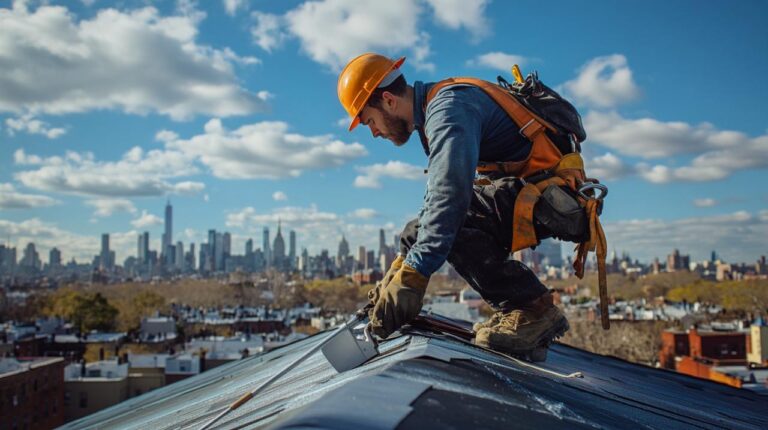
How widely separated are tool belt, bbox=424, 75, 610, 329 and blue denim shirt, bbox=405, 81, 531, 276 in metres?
0.13

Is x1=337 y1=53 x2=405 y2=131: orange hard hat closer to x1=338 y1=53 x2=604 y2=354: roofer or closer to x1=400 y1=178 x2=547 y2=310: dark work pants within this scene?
x1=338 y1=53 x2=604 y2=354: roofer

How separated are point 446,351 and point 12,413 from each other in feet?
97.5

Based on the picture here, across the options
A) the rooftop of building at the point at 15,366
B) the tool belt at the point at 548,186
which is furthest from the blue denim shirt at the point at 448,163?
the rooftop of building at the point at 15,366

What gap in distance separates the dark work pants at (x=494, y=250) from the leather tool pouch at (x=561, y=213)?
0.15 m

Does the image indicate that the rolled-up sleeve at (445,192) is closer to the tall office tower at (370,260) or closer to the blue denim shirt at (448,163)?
the blue denim shirt at (448,163)

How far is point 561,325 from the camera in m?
3.16

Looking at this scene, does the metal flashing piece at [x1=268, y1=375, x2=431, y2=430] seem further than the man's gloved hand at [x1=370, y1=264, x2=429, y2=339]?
No

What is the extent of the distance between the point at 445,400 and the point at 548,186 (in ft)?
5.15

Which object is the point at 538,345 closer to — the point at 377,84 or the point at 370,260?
the point at 377,84

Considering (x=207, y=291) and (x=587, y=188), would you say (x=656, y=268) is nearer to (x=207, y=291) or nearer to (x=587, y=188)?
(x=207, y=291)

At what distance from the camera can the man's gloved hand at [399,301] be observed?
8.37ft

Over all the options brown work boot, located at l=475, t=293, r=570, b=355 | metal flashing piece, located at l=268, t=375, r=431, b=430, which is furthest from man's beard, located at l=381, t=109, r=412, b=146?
metal flashing piece, located at l=268, t=375, r=431, b=430

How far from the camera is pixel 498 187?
10.2 feet

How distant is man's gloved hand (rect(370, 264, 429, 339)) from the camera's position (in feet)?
8.37
